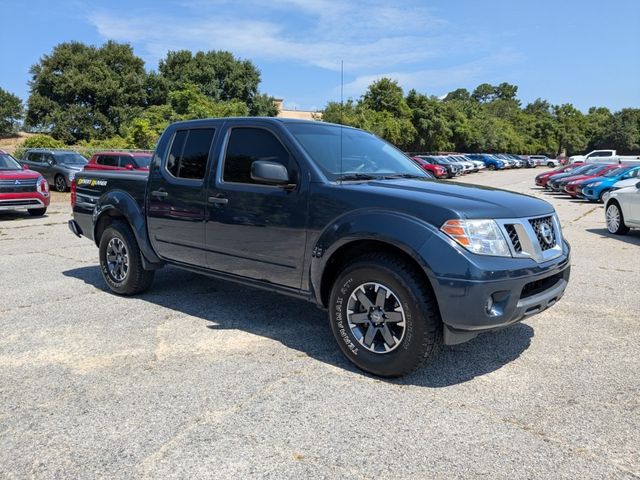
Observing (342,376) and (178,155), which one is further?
(178,155)

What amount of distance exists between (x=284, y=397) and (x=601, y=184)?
66.4ft

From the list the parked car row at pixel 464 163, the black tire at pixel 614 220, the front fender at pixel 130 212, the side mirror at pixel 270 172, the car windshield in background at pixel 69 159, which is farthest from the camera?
the parked car row at pixel 464 163

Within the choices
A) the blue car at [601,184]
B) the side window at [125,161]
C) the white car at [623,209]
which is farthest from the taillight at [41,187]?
the blue car at [601,184]

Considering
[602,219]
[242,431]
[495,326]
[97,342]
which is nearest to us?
[242,431]

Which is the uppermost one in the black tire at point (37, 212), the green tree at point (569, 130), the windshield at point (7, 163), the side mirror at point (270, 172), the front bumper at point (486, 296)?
the green tree at point (569, 130)

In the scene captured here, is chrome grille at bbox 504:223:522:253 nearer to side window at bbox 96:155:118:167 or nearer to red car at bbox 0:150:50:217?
red car at bbox 0:150:50:217

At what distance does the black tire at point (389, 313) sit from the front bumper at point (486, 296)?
0.40 ft

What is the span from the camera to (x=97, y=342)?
454 cm

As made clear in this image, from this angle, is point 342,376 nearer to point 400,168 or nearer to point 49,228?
point 400,168

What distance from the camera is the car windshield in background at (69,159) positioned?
2106cm

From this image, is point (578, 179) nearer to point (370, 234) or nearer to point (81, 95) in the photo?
point (370, 234)

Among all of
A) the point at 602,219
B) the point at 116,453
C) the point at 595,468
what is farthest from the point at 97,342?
the point at 602,219

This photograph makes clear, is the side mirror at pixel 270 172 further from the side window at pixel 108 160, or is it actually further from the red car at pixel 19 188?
the side window at pixel 108 160

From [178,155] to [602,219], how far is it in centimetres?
1331
